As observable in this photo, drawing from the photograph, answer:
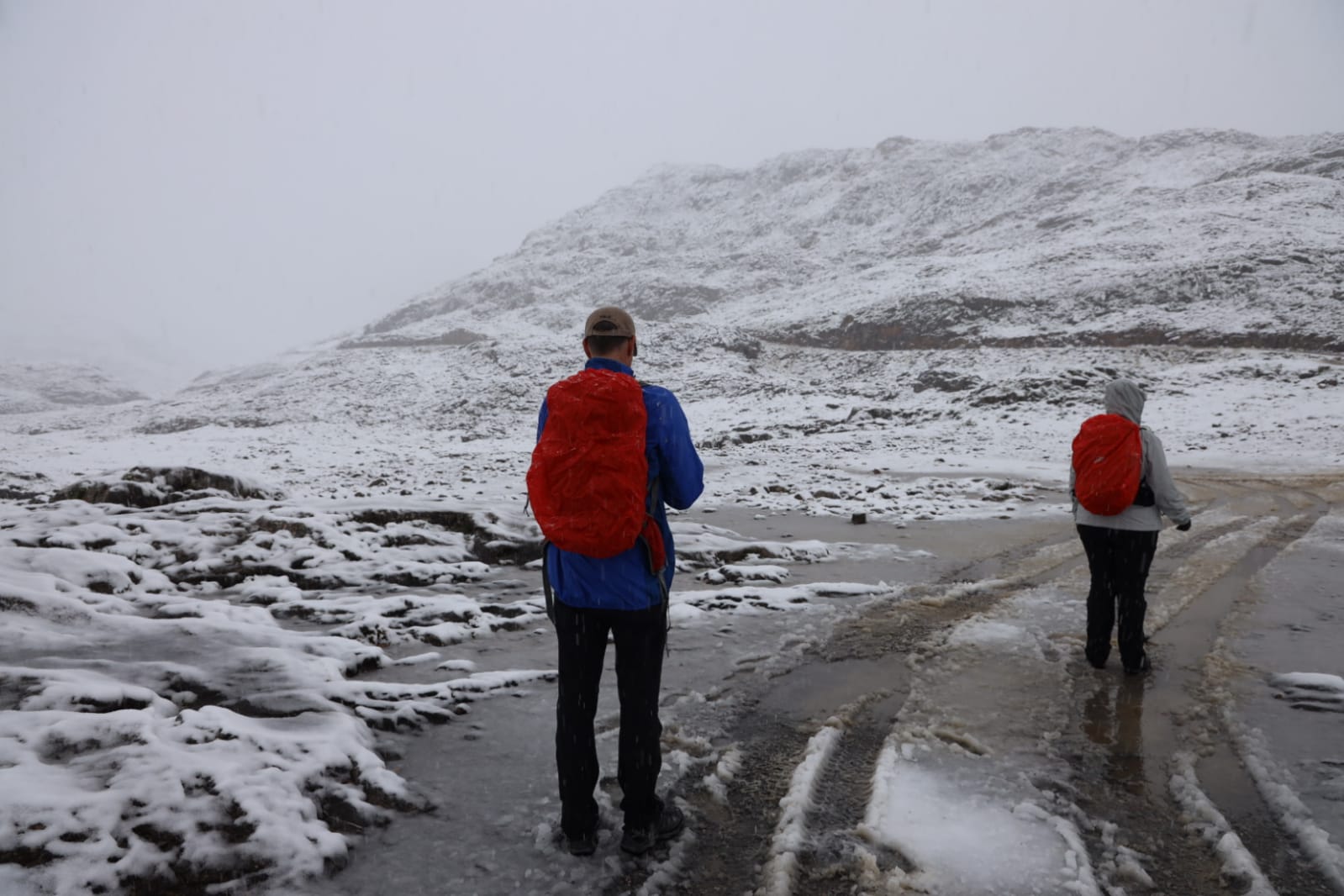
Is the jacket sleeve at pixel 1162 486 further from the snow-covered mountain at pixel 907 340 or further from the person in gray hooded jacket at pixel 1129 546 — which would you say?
the snow-covered mountain at pixel 907 340

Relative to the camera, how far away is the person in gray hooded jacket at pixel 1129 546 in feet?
15.4

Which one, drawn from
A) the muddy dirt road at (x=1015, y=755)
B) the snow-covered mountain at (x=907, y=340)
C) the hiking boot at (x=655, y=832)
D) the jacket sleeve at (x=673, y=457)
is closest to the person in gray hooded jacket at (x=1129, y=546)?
the muddy dirt road at (x=1015, y=755)

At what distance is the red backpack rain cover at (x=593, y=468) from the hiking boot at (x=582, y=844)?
1.16 meters

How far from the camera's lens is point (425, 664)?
479 centimetres

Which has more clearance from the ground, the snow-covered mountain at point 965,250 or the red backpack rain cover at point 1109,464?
the snow-covered mountain at point 965,250

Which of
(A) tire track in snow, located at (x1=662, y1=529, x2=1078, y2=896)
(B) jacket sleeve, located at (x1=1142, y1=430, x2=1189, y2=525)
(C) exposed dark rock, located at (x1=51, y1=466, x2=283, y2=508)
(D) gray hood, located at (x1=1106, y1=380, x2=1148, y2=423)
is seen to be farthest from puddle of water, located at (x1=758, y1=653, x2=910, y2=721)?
(C) exposed dark rock, located at (x1=51, y1=466, x2=283, y2=508)

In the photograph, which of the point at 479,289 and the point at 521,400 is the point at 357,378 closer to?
the point at 521,400

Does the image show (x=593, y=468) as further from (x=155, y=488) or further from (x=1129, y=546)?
(x=155, y=488)

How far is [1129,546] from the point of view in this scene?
477 centimetres

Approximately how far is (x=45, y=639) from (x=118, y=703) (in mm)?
1294

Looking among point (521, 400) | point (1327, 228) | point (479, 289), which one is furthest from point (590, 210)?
point (1327, 228)

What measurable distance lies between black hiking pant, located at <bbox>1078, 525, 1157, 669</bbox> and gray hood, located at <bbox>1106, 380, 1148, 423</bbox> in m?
0.83

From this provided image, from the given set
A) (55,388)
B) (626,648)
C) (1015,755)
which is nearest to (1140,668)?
(1015,755)

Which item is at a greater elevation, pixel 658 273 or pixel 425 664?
pixel 658 273
